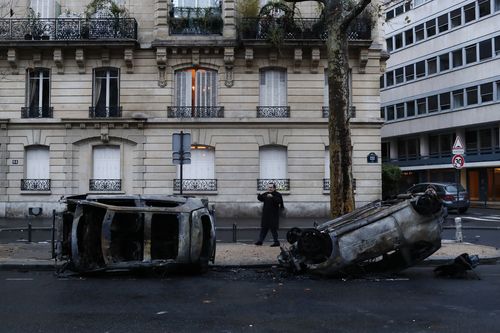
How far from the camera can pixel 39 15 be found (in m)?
24.2

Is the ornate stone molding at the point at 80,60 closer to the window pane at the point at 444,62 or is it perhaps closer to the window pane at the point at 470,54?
the window pane at the point at 470,54

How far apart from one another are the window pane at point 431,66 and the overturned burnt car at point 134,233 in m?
37.6

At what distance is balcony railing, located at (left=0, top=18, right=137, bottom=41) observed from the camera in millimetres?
23750

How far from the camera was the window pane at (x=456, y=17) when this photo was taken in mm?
40906

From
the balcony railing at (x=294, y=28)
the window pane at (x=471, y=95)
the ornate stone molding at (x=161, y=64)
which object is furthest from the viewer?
the window pane at (x=471, y=95)

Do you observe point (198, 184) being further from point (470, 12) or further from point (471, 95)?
point (470, 12)

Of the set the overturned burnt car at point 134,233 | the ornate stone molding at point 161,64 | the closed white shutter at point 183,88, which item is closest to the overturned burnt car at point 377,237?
the overturned burnt car at point 134,233

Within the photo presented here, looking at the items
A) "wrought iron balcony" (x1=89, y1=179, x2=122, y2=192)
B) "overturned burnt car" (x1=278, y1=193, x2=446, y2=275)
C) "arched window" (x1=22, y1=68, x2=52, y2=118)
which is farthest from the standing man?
"arched window" (x1=22, y1=68, x2=52, y2=118)

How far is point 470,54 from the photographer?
3991 centimetres

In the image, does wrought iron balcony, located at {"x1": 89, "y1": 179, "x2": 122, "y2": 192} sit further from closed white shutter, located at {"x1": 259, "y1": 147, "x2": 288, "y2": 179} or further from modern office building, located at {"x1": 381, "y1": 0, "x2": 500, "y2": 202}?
modern office building, located at {"x1": 381, "y1": 0, "x2": 500, "y2": 202}

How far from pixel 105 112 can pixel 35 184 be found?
441cm

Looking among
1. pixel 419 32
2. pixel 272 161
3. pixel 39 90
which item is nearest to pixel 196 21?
pixel 272 161

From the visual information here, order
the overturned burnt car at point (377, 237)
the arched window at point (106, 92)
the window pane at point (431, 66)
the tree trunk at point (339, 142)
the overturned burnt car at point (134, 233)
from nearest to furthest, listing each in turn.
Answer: the overturned burnt car at point (377, 237)
the overturned burnt car at point (134, 233)
the tree trunk at point (339, 142)
the arched window at point (106, 92)
the window pane at point (431, 66)

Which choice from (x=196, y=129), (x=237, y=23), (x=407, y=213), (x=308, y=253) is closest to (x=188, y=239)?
(x=308, y=253)
